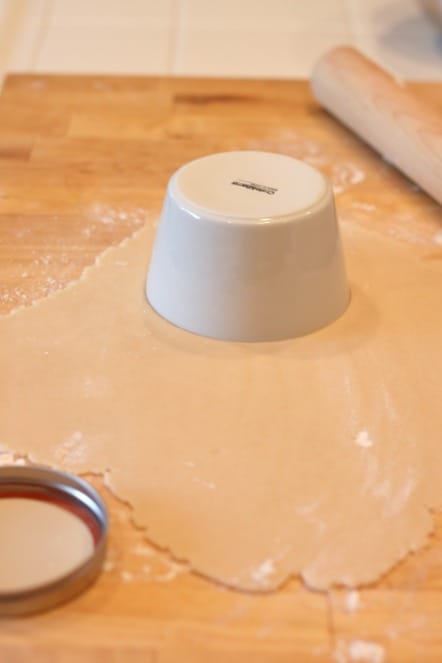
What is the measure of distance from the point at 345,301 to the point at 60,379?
13.3 inches

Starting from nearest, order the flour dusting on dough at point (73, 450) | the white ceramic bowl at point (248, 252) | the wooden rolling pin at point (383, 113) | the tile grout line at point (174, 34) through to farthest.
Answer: the flour dusting on dough at point (73, 450) → the white ceramic bowl at point (248, 252) → the wooden rolling pin at point (383, 113) → the tile grout line at point (174, 34)

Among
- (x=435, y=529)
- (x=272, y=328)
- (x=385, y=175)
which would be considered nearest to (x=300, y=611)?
(x=435, y=529)

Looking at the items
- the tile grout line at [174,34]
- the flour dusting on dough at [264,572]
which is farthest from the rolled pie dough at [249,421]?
the tile grout line at [174,34]

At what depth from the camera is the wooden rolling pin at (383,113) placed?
131 cm

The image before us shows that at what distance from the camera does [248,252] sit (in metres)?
1.03

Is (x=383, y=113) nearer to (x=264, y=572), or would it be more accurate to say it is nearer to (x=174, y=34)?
(x=174, y=34)

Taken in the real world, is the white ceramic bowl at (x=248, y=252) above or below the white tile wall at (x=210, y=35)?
above

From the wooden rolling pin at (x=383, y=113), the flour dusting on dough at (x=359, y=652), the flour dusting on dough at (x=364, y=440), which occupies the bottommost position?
the flour dusting on dough at (x=364, y=440)

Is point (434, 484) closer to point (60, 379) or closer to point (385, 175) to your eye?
point (60, 379)

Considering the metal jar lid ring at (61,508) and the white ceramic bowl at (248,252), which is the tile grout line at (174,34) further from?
the metal jar lid ring at (61,508)

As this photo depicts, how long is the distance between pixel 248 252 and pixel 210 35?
92 centimetres

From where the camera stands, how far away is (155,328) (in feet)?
3.60

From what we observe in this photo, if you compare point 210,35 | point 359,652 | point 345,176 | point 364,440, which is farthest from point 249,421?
point 210,35

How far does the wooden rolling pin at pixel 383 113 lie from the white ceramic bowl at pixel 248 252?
0.27m
